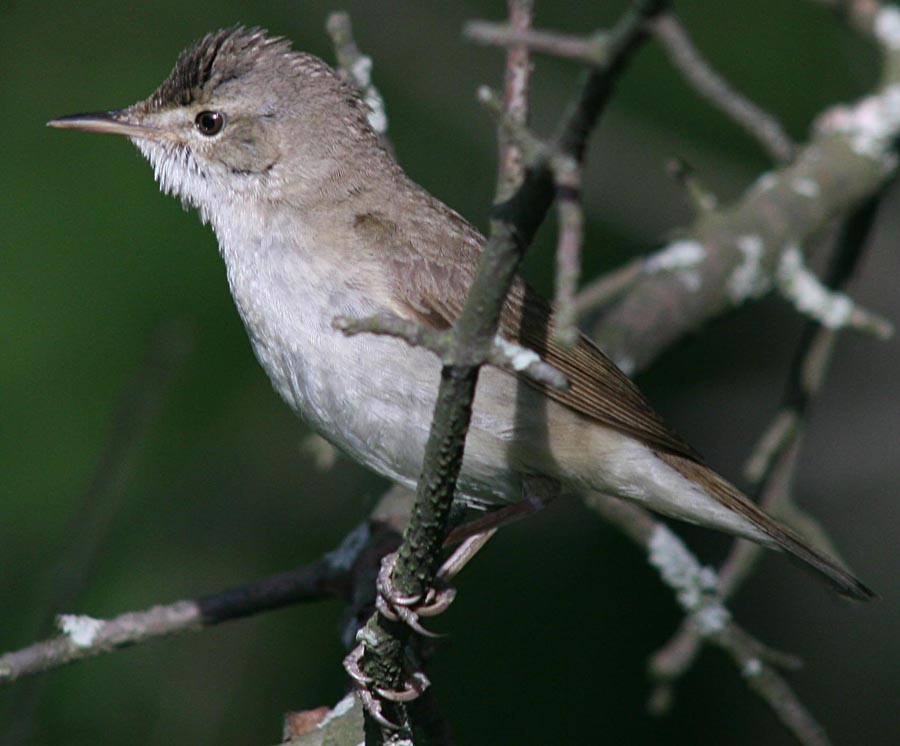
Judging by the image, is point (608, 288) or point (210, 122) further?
point (608, 288)

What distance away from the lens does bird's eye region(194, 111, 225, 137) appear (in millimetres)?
3389

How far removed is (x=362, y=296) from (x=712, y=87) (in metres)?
0.96

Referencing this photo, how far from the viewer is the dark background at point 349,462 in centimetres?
400

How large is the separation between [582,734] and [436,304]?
197 cm

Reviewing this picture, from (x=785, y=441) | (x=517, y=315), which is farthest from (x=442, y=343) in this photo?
(x=785, y=441)

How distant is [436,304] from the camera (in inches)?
123

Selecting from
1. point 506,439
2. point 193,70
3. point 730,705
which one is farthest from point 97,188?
point 730,705

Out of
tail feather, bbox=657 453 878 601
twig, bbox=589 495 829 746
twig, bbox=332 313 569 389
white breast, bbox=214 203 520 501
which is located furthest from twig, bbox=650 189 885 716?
twig, bbox=332 313 569 389

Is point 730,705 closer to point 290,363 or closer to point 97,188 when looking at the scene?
point 290,363

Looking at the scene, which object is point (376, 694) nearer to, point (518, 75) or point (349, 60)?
point (518, 75)

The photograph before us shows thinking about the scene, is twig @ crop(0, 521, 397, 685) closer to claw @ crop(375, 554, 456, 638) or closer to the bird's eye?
claw @ crop(375, 554, 456, 638)

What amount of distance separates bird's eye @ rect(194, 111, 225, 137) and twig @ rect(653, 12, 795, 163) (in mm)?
1278

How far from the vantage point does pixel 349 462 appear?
15.5 feet

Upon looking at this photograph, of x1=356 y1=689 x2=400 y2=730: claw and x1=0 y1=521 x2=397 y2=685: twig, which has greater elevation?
x1=356 y1=689 x2=400 y2=730: claw
